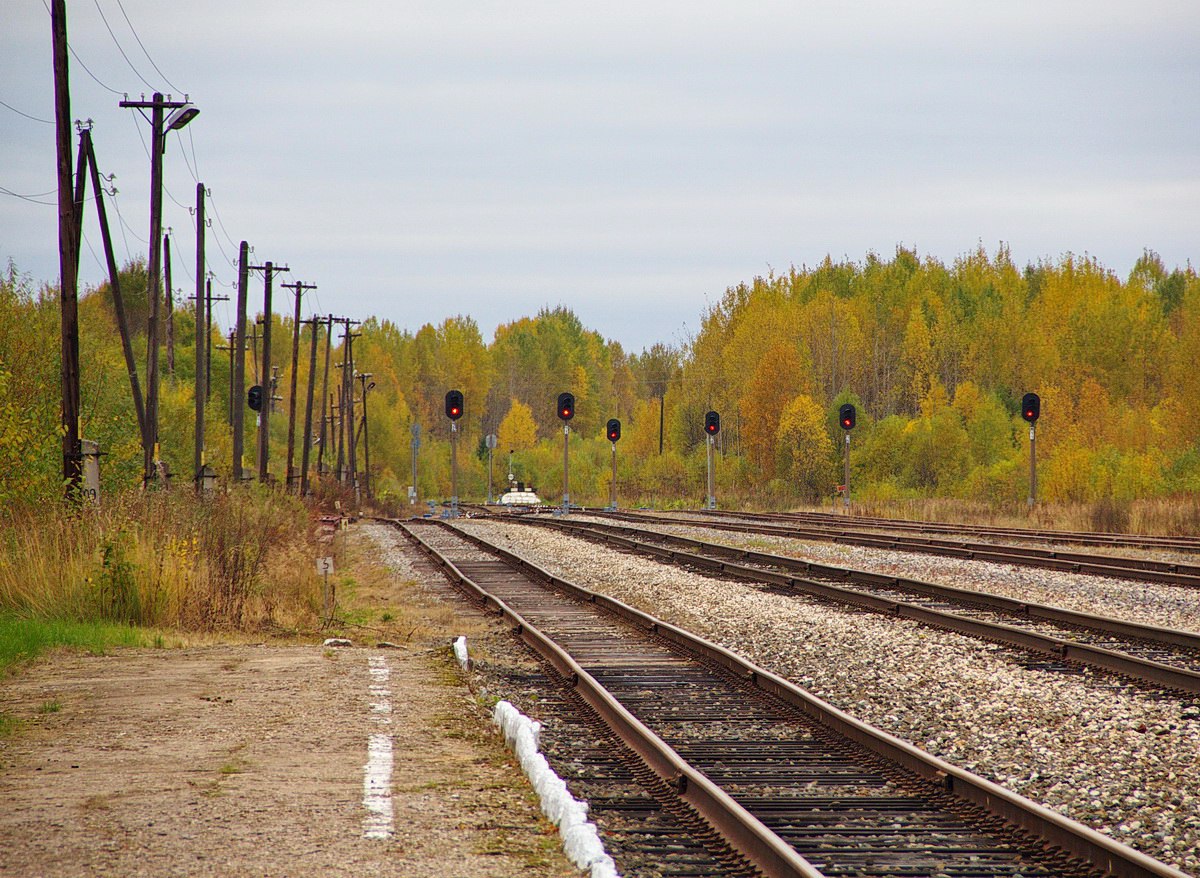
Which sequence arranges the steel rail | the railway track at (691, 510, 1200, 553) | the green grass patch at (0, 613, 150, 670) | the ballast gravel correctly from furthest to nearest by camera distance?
the railway track at (691, 510, 1200, 553), the green grass patch at (0, 613, 150, 670), the ballast gravel, the steel rail

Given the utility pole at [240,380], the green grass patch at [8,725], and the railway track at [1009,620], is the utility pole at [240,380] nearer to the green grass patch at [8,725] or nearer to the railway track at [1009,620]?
the railway track at [1009,620]

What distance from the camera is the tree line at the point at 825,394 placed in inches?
1431

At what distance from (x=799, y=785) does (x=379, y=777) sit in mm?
2379

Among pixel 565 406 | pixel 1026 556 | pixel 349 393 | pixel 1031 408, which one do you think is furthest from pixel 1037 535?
pixel 349 393

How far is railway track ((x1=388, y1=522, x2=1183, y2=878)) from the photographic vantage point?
5805 mm

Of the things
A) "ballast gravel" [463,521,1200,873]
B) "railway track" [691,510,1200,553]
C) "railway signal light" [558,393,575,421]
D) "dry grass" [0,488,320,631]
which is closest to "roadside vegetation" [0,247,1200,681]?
"dry grass" [0,488,320,631]

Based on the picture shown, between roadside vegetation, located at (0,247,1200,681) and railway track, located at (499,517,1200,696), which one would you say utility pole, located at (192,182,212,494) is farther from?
railway track, located at (499,517,1200,696)

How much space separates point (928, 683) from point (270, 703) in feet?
17.2

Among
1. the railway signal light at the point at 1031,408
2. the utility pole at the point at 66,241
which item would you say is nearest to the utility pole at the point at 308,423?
the railway signal light at the point at 1031,408

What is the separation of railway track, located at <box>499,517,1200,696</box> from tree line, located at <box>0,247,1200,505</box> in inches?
429

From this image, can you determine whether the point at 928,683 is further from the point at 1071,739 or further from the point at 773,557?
the point at 773,557

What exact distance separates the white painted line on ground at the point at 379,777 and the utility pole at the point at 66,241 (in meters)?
9.17

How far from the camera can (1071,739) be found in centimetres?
852

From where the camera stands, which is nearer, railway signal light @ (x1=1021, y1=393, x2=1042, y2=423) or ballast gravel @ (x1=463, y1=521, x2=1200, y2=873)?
ballast gravel @ (x1=463, y1=521, x2=1200, y2=873)
